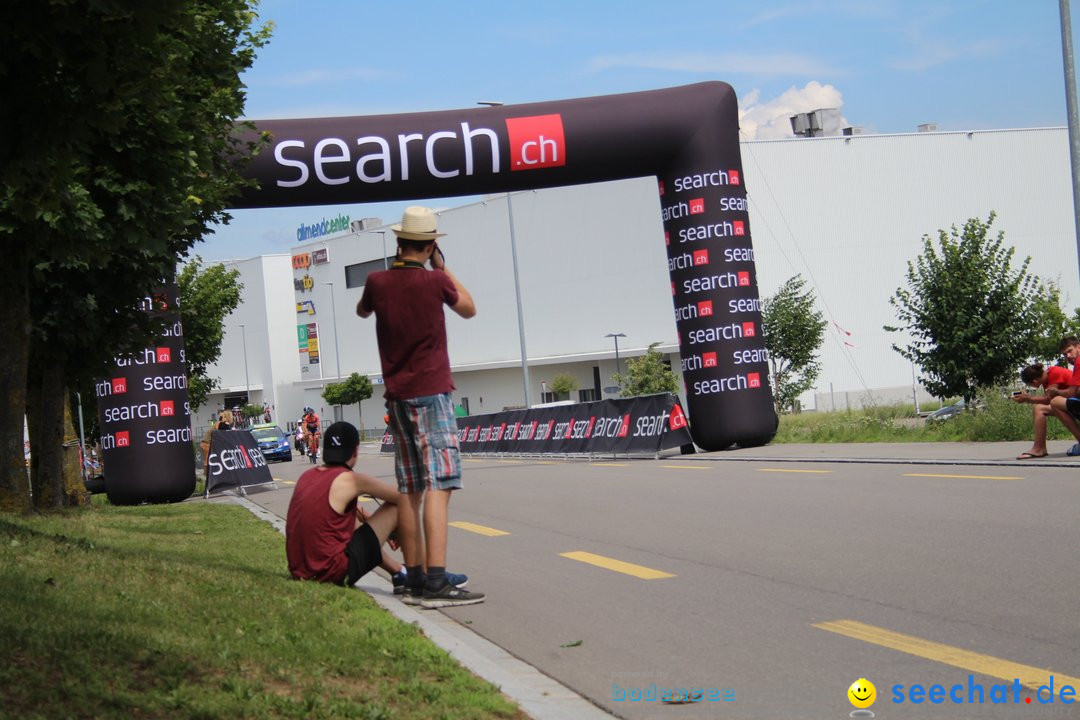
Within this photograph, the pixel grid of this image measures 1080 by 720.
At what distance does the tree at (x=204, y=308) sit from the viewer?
38000 mm

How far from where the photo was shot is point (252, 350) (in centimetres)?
10819

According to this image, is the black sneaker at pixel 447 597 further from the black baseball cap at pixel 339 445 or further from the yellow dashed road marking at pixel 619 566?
Answer: the yellow dashed road marking at pixel 619 566

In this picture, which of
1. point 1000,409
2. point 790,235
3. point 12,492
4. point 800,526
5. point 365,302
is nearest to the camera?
point 365,302

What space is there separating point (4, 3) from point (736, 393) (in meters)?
19.2

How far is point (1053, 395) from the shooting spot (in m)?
14.8

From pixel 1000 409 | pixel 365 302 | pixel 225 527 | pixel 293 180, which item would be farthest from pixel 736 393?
pixel 365 302

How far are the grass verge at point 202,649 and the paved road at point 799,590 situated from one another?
790 millimetres

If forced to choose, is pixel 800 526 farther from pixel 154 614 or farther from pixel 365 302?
pixel 154 614

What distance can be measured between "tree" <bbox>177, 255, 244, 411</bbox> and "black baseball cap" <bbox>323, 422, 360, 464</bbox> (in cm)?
2953

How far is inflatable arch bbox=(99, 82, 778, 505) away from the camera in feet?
66.5

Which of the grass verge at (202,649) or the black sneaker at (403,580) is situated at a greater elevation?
the grass verge at (202,649)

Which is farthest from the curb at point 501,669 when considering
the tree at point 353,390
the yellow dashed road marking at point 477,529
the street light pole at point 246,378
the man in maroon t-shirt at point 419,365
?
the street light pole at point 246,378

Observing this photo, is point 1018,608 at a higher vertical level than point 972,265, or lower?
lower

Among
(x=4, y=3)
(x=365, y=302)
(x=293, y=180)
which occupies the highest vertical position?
(x=293, y=180)
